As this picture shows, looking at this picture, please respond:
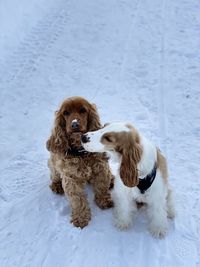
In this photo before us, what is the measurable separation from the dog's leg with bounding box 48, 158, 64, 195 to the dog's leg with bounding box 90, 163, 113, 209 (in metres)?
0.43

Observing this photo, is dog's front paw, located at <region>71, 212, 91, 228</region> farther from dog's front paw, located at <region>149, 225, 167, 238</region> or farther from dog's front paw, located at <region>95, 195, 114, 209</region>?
dog's front paw, located at <region>149, 225, 167, 238</region>

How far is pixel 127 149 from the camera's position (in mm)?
4039

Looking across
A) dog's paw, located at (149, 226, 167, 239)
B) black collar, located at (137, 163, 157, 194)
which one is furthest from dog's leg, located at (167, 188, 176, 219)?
black collar, located at (137, 163, 157, 194)

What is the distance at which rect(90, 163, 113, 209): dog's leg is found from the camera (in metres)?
4.88

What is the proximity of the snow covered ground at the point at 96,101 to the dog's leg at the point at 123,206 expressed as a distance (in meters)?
0.11

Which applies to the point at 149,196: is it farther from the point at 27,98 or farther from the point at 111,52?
the point at 111,52

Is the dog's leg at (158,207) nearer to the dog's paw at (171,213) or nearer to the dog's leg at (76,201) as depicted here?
the dog's paw at (171,213)

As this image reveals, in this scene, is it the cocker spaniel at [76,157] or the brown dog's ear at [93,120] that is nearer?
the cocker spaniel at [76,157]

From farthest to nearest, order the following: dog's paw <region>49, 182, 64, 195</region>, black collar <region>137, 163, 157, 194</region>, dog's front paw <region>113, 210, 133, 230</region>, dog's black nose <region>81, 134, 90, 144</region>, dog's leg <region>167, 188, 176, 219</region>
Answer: dog's paw <region>49, 182, 64, 195</region>
dog's leg <region>167, 188, 176, 219</region>
dog's front paw <region>113, 210, 133, 230</region>
black collar <region>137, 163, 157, 194</region>
dog's black nose <region>81, 134, 90, 144</region>

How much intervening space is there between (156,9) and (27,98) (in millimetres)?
4241

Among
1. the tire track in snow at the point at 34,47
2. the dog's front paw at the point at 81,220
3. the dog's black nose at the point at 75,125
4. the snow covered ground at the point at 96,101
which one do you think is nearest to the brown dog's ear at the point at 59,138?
the dog's black nose at the point at 75,125

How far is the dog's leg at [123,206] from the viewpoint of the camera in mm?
4652

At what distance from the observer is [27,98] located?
7066mm

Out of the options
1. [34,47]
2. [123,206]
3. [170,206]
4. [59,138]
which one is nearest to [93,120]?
[59,138]
